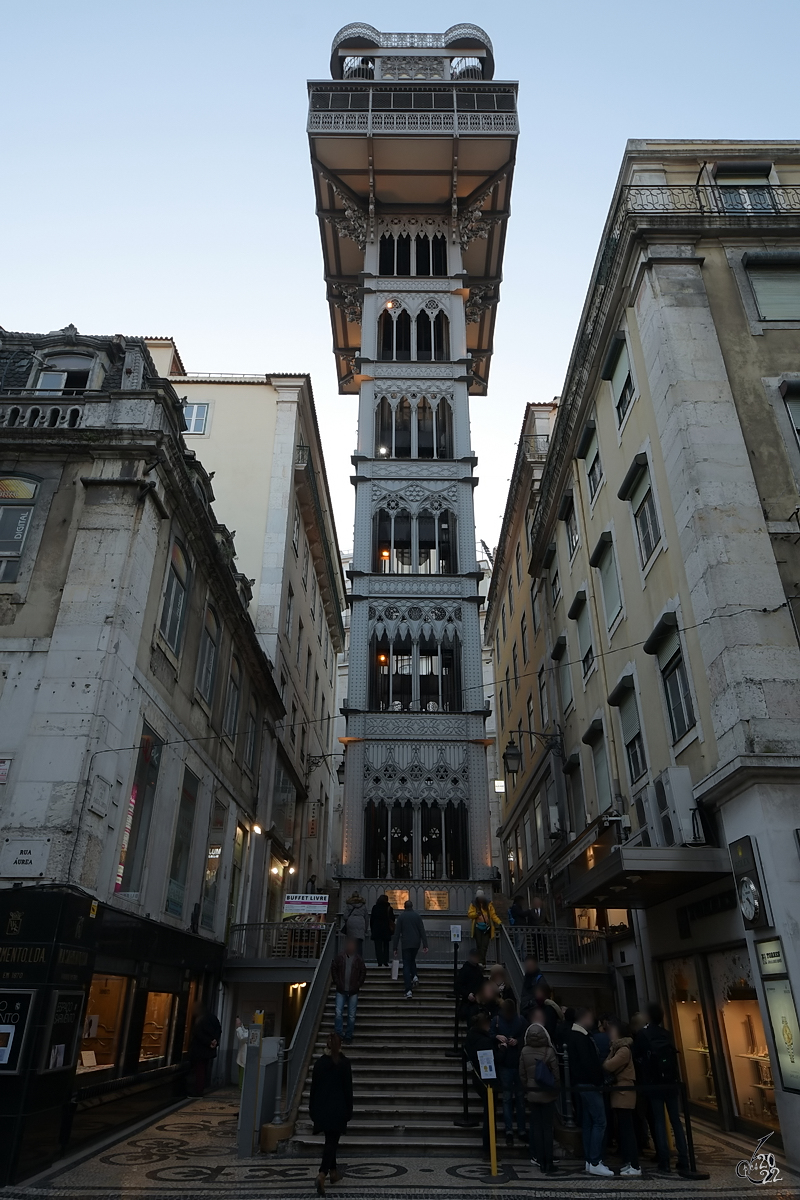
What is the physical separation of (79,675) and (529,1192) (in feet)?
29.7

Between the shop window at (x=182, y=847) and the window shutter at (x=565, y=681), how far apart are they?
11349 millimetres

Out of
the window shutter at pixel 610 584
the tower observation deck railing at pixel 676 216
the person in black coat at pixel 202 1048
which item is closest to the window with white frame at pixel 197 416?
the tower observation deck railing at pixel 676 216

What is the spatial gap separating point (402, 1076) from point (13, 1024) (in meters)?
5.84

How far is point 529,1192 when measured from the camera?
841cm

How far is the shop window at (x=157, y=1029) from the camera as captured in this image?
44.9 feet

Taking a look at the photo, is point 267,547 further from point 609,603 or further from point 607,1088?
point 607,1088

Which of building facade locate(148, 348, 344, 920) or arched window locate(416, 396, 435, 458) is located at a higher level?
arched window locate(416, 396, 435, 458)

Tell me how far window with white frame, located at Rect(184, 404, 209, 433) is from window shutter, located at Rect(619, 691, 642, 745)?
19.4 metres

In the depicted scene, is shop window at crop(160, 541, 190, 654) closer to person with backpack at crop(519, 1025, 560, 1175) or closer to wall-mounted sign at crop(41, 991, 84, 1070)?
wall-mounted sign at crop(41, 991, 84, 1070)

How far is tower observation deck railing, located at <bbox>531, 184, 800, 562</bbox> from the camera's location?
1656 centimetres

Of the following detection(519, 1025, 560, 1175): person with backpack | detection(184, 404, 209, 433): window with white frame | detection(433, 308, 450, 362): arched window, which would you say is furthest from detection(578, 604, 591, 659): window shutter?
detection(433, 308, 450, 362): arched window

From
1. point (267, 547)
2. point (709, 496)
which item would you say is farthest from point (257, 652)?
point (709, 496)

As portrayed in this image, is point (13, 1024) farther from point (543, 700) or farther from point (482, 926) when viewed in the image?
point (543, 700)

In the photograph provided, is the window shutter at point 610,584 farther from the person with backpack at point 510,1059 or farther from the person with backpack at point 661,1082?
the person with backpack at point 661,1082
